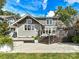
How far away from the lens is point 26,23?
45.8 meters

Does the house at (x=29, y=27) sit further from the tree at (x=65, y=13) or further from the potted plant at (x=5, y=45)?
the potted plant at (x=5, y=45)

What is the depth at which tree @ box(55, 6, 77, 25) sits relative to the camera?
62650 mm

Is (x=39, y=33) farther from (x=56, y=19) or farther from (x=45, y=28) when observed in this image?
(x=56, y=19)

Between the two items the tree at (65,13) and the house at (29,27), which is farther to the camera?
the tree at (65,13)

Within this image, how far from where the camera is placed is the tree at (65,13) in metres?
62.7

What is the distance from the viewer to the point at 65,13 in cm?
6378

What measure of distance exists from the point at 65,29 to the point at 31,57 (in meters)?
22.0

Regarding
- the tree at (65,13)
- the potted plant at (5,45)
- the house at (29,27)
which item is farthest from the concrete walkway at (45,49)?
the tree at (65,13)

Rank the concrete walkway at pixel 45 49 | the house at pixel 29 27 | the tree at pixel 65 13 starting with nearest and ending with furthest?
the concrete walkway at pixel 45 49
the house at pixel 29 27
the tree at pixel 65 13

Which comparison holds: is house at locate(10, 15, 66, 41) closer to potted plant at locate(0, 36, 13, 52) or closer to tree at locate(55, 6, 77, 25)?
tree at locate(55, 6, 77, 25)

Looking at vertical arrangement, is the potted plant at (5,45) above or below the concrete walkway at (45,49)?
above

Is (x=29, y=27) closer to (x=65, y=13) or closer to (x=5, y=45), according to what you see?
(x=65, y=13)

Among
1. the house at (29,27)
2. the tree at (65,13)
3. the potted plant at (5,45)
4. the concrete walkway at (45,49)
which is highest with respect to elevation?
the tree at (65,13)

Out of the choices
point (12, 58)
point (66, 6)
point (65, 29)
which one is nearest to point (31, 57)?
point (12, 58)
